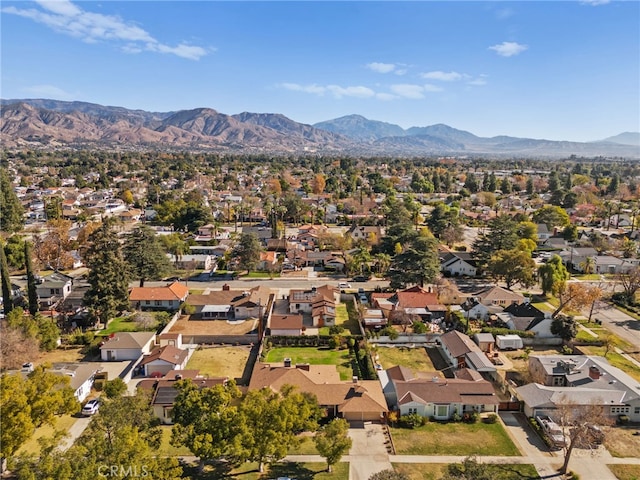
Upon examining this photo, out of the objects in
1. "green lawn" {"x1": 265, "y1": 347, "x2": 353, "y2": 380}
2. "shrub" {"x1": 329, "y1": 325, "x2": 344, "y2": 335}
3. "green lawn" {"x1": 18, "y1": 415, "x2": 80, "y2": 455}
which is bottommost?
"green lawn" {"x1": 18, "y1": 415, "x2": 80, "y2": 455}

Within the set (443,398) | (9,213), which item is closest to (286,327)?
(443,398)

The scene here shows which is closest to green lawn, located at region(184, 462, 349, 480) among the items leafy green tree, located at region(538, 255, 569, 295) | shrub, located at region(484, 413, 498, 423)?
shrub, located at region(484, 413, 498, 423)

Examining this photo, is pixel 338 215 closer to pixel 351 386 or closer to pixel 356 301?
pixel 356 301

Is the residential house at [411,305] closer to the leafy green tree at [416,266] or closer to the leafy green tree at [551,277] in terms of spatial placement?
the leafy green tree at [416,266]

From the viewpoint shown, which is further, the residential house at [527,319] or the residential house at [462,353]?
the residential house at [527,319]

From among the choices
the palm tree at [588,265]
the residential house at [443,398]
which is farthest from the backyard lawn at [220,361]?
the palm tree at [588,265]

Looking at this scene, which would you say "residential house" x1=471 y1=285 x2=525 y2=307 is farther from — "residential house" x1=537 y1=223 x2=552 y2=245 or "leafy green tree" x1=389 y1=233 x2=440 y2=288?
"residential house" x1=537 y1=223 x2=552 y2=245

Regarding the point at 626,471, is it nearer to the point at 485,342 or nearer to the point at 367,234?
the point at 485,342
